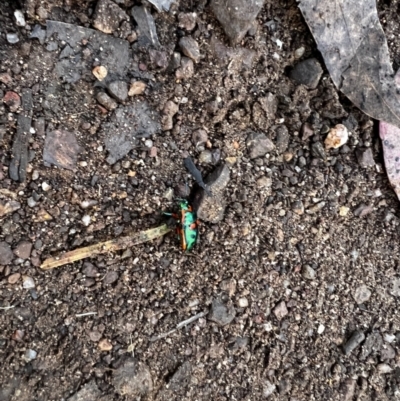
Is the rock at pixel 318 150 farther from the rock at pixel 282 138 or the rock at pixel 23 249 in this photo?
the rock at pixel 23 249

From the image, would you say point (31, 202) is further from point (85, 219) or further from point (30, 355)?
point (30, 355)

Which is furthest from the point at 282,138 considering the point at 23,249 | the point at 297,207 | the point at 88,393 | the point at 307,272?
the point at 88,393

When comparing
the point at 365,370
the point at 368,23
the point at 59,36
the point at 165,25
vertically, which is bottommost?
the point at 365,370

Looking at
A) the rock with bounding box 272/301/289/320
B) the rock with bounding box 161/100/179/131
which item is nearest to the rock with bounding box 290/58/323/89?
the rock with bounding box 161/100/179/131

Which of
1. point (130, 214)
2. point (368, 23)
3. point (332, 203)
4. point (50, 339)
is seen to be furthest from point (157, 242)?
point (368, 23)

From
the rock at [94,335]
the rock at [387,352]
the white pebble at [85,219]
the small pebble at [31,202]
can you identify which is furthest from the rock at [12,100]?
the rock at [387,352]

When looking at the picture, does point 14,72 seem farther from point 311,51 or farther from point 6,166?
point 311,51

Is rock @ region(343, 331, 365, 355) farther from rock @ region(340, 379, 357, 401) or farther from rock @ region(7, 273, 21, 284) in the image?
rock @ region(7, 273, 21, 284)
